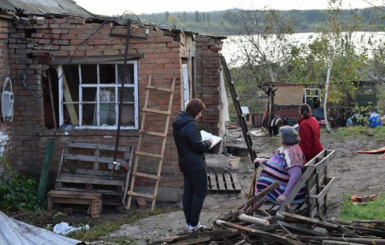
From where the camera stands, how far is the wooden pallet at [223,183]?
9.56m

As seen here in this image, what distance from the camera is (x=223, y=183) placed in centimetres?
1003

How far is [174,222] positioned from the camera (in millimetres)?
7332

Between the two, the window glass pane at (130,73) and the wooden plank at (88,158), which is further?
the window glass pane at (130,73)

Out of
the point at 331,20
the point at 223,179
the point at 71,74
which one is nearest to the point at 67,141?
the point at 71,74

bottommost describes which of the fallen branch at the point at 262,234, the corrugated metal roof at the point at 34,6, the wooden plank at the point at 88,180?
the wooden plank at the point at 88,180

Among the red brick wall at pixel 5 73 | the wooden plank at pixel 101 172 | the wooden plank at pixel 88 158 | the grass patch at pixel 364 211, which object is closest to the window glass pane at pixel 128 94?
the wooden plank at pixel 88 158

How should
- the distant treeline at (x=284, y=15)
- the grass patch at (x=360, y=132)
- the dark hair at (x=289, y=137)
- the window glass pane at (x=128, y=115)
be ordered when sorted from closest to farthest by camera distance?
1. the dark hair at (x=289, y=137)
2. the window glass pane at (x=128, y=115)
3. the distant treeline at (x=284, y=15)
4. the grass patch at (x=360, y=132)

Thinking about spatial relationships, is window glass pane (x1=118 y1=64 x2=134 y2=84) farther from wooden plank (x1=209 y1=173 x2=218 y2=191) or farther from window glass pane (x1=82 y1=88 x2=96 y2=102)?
wooden plank (x1=209 y1=173 x2=218 y2=191)

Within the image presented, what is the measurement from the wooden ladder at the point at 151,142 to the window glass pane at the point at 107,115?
0.62m

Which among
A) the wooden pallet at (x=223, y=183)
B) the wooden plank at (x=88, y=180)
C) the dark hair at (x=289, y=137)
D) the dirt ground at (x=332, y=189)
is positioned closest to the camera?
the dark hair at (x=289, y=137)

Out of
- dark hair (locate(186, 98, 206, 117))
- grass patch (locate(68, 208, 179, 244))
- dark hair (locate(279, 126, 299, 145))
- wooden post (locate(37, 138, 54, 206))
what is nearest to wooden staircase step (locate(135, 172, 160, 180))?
grass patch (locate(68, 208, 179, 244))

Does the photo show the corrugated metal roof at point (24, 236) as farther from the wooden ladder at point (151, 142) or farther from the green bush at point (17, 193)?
the wooden ladder at point (151, 142)

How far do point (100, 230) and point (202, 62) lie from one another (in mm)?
6255

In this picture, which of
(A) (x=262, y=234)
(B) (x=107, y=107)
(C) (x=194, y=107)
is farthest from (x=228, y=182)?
(A) (x=262, y=234)
